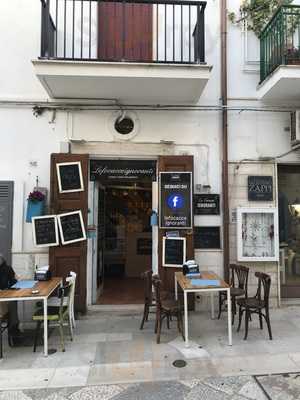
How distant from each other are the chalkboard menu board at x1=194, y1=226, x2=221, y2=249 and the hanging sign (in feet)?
1.09

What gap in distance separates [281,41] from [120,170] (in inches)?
134

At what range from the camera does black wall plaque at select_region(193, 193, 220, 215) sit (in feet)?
19.1

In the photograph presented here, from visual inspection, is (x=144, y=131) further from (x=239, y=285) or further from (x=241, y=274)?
(x=239, y=285)

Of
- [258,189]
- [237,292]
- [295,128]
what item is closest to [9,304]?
[237,292]

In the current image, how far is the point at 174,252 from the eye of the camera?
18.4 ft

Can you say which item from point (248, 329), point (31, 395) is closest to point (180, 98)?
point (248, 329)

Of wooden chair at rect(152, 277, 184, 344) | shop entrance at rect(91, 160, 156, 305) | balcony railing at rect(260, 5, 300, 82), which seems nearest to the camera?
wooden chair at rect(152, 277, 184, 344)

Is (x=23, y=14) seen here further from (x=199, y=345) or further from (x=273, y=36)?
(x=199, y=345)

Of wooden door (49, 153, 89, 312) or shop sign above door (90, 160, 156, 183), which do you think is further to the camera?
shop sign above door (90, 160, 156, 183)

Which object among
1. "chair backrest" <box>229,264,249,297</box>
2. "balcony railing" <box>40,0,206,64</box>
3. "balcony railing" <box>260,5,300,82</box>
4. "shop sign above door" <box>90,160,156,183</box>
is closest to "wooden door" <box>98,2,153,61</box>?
"balcony railing" <box>40,0,206,64</box>

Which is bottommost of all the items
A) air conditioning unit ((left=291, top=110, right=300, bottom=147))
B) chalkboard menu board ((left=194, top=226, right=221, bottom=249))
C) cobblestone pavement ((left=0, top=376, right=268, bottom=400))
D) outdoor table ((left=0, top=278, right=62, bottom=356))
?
cobblestone pavement ((left=0, top=376, right=268, bottom=400))

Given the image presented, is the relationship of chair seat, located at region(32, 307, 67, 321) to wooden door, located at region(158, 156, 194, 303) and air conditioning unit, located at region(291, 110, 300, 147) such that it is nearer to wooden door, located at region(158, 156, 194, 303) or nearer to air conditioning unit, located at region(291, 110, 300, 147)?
wooden door, located at region(158, 156, 194, 303)

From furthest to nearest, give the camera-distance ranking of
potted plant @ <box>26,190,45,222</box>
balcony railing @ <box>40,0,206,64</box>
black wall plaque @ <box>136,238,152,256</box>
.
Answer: black wall plaque @ <box>136,238,152,256</box>
balcony railing @ <box>40,0,206,64</box>
potted plant @ <box>26,190,45,222</box>

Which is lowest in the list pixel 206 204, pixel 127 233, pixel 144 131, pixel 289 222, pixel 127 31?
pixel 127 233
